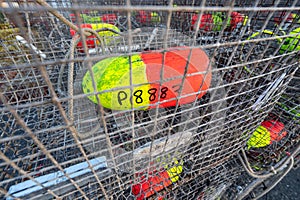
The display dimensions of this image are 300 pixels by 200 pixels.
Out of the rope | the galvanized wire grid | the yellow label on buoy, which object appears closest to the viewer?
the galvanized wire grid

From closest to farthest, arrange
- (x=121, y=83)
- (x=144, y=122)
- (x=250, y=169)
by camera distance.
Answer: (x=144, y=122) → (x=121, y=83) → (x=250, y=169)

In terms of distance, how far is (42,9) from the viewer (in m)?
0.13

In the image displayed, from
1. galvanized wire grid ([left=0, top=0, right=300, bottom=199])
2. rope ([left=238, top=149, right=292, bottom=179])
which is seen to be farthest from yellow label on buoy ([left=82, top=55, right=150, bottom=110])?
rope ([left=238, top=149, right=292, bottom=179])

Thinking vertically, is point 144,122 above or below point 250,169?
above

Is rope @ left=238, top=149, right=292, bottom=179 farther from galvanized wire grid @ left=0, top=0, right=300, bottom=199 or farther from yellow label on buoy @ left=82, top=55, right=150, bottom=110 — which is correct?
yellow label on buoy @ left=82, top=55, right=150, bottom=110

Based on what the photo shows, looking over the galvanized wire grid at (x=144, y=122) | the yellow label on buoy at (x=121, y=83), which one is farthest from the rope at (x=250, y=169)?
the yellow label on buoy at (x=121, y=83)

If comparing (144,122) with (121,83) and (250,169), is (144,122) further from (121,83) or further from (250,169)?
(250,169)

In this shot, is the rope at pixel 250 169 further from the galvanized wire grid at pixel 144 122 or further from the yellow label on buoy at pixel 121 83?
the yellow label on buoy at pixel 121 83

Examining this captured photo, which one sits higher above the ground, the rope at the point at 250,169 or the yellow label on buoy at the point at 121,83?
the yellow label on buoy at the point at 121,83

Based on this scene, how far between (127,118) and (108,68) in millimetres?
146

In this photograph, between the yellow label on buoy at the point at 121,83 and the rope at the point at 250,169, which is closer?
the yellow label on buoy at the point at 121,83

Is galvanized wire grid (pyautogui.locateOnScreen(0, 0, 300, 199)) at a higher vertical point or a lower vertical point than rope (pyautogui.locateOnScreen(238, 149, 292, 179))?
higher

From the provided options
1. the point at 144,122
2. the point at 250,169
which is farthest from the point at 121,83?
the point at 250,169

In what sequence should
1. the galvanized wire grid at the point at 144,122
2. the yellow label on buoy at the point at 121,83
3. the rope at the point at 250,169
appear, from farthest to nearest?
the rope at the point at 250,169 → the yellow label on buoy at the point at 121,83 → the galvanized wire grid at the point at 144,122
